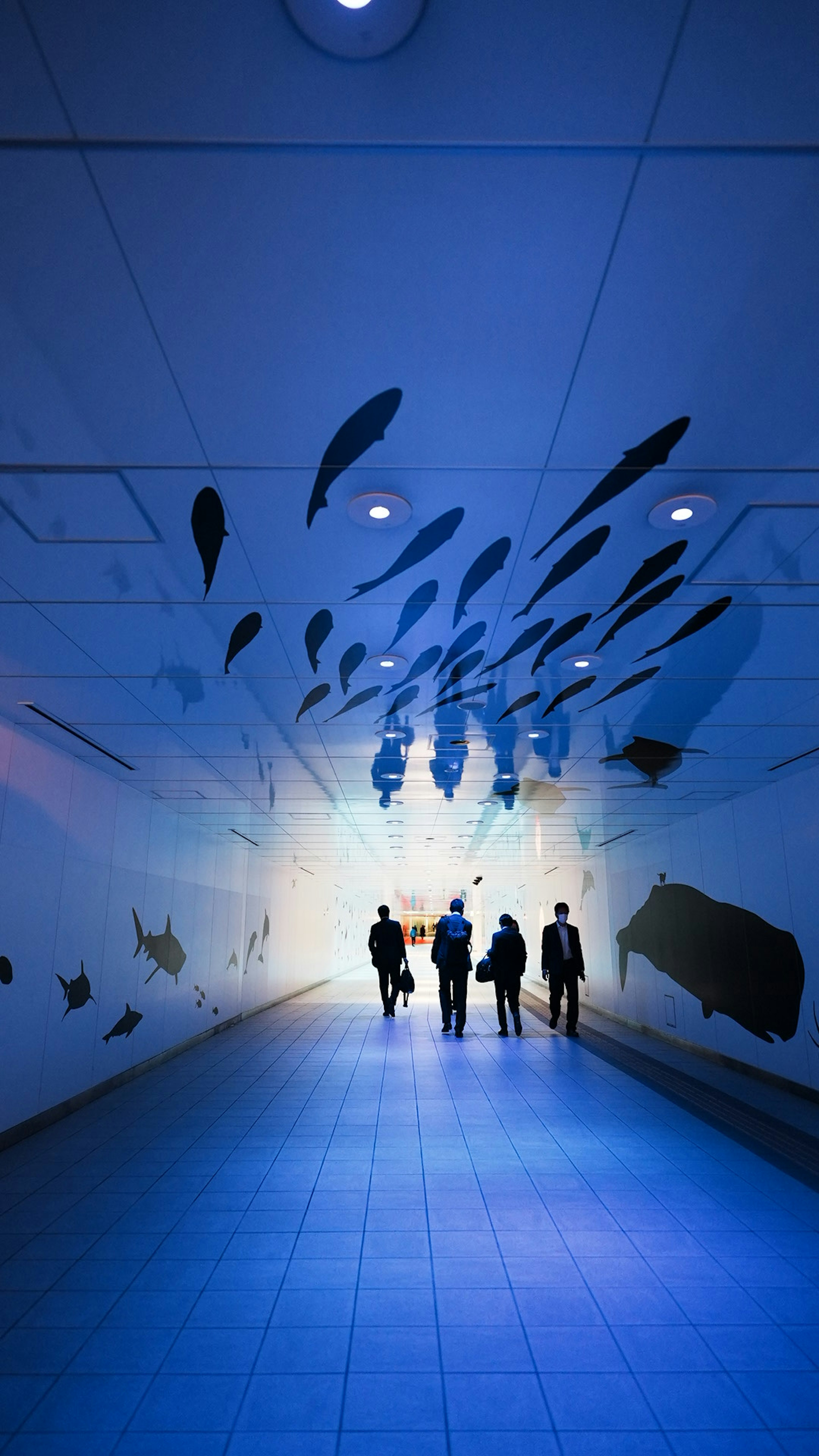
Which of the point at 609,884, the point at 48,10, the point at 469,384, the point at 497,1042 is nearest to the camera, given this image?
the point at 48,10

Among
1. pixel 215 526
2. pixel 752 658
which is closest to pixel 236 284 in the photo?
pixel 215 526

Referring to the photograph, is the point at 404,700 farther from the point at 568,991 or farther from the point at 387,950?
the point at 387,950

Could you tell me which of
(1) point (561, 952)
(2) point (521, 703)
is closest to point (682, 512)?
(2) point (521, 703)

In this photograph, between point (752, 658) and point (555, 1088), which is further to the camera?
point (555, 1088)

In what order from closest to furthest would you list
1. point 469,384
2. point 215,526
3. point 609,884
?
point 469,384
point 215,526
point 609,884

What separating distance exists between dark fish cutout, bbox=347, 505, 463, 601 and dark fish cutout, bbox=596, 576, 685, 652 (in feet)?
3.50

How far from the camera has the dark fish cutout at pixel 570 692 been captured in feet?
17.0

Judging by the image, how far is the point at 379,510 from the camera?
3.03 metres

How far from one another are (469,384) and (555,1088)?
7151 millimetres

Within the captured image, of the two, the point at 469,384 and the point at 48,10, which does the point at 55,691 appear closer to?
the point at 469,384

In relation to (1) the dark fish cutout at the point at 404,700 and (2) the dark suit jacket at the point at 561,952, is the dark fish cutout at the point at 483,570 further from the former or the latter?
(2) the dark suit jacket at the point at 561,952

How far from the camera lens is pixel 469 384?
239 cm

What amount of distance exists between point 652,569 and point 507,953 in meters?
8.57

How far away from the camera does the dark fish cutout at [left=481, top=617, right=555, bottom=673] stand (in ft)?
13.9
